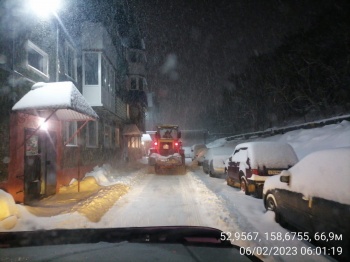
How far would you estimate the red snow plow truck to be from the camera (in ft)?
63.8

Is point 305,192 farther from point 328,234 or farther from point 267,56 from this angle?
point 267,56

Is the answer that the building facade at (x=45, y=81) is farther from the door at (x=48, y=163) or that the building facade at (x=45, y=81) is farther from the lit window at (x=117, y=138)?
the lit window at (x=117, y=138)

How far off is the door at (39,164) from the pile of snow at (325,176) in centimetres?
717

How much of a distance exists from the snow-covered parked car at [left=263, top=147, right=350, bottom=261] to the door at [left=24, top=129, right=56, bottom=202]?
702 cm

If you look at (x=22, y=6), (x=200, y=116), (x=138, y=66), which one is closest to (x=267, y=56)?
(x=138, y=66)

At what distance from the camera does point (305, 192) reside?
544cm

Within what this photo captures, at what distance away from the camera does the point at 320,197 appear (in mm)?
4891

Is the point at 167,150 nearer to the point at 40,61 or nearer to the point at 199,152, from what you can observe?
the point at 199,152

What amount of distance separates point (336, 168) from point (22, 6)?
29.4 feet

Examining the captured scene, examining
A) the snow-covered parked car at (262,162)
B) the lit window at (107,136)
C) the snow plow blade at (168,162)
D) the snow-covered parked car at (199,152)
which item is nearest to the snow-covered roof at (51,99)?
the snow-covered parked car at (262,162)

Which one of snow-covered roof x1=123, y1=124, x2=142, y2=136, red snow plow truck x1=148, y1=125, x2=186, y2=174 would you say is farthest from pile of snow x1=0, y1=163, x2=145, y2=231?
snow-covered roof x1=123, y1=124, x2=142, y2=136

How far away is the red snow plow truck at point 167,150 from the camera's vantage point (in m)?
19.4

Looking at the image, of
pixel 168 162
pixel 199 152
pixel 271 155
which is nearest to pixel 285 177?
pixel 271 155

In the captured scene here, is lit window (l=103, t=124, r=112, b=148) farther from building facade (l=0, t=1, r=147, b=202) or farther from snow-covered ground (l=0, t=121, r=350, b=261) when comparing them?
snow-covered ground (l=0, t=121, r=350, b=261)
